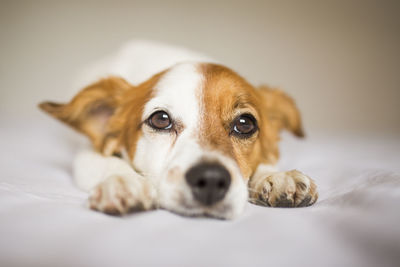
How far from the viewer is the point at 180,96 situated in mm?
1250

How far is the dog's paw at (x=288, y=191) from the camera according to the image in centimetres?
102

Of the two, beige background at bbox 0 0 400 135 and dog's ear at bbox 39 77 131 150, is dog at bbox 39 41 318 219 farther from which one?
beige background at bbox 0 0 400 135

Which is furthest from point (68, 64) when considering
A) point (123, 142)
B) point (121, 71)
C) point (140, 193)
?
A: point (140, 193)

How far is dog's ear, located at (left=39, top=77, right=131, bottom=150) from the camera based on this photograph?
1.52m

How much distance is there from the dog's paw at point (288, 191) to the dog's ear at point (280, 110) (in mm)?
732

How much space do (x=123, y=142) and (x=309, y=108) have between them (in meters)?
3.33

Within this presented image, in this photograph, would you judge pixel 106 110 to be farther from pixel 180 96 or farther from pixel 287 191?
pixel 287 191

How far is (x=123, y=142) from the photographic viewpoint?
144 cm

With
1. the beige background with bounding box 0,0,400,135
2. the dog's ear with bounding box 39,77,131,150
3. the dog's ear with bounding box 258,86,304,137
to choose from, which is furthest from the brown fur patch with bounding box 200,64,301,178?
the beige background with bounding box 0,0,400,135

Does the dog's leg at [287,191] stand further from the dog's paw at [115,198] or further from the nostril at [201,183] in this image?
the dog's paw at [115,198]

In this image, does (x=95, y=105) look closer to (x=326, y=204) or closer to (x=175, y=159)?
(x=175, y=159)

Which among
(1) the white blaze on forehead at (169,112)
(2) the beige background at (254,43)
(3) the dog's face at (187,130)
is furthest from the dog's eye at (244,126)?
(2) the beige background at (254,43)

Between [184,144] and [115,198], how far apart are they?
1.06 feet

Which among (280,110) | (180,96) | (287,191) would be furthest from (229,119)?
(280,110)
